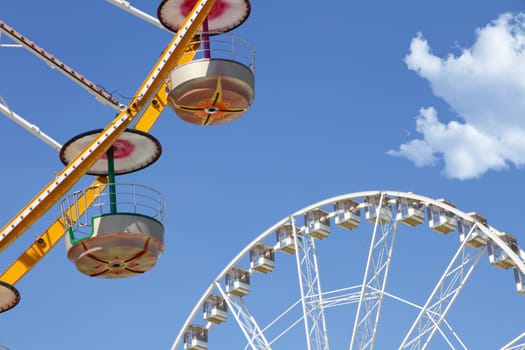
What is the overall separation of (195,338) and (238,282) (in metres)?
2.11

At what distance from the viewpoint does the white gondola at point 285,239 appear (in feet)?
Result: 152

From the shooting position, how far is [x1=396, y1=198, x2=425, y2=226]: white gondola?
144 ft

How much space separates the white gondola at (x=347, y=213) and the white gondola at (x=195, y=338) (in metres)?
5.61

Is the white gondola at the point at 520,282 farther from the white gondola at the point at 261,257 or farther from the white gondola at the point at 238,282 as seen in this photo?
the white gondola at the point at 238,282

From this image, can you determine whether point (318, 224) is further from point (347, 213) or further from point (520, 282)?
point (520, 282)

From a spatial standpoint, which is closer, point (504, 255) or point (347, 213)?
point (504, 255)

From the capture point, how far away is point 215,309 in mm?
47750

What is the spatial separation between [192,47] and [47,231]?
563 cm

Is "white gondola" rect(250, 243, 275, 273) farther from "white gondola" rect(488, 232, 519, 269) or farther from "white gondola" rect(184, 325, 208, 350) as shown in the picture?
"white gondola" rect(488, 232, 519, 269)

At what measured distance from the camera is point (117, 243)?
3238 cm

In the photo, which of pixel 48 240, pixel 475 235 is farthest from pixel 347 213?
pixel 48 240

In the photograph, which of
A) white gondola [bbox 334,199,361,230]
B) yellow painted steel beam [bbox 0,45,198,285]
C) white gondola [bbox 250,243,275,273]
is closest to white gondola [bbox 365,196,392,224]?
white gondola [bbox 334,199,361,230]

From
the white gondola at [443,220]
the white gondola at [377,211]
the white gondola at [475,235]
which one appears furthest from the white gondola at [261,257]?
the white gondola at [475,235]

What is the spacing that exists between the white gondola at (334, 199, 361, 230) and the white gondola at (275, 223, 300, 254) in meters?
1.62
